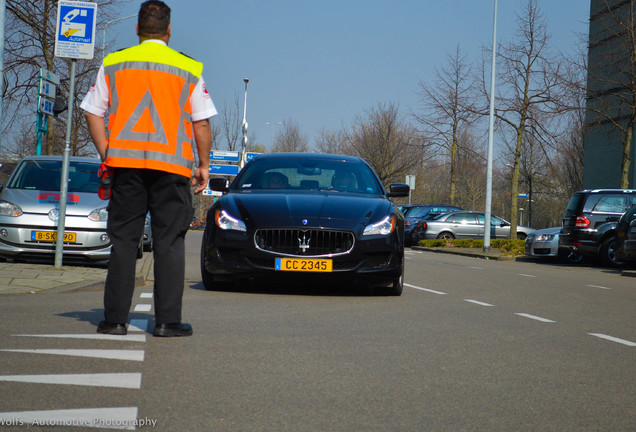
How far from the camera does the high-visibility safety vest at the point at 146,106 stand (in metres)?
5.46

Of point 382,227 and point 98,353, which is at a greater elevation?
point 382,227

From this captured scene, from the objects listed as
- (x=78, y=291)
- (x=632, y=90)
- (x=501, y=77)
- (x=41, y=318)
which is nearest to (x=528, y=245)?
(x=632, y=90)

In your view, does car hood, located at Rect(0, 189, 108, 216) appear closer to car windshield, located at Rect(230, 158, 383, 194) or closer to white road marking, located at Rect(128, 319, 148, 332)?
car windshield, located at Rect(230, 158, 383, 194)

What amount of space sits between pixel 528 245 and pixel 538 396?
1874 cm

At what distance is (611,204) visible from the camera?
66.4 ft

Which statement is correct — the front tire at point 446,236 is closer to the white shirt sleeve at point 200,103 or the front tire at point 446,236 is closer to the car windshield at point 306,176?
the car windshield at point 306,176

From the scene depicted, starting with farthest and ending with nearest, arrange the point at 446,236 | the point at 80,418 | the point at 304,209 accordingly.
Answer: the point at 446,236 → the point at 304,209 → the point at 80,418

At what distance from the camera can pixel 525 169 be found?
174 ft

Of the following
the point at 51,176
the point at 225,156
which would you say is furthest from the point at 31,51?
the point at 225,156

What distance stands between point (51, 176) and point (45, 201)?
133cm

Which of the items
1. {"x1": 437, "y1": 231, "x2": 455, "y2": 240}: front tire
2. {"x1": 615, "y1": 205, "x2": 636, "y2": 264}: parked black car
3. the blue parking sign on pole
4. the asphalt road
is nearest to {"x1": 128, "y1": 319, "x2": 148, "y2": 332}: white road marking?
the asphalt road

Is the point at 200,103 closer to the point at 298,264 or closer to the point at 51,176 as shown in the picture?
the point at 298,264

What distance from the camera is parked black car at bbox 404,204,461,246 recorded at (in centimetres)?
3234

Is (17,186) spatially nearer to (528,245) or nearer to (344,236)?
(344,236)
